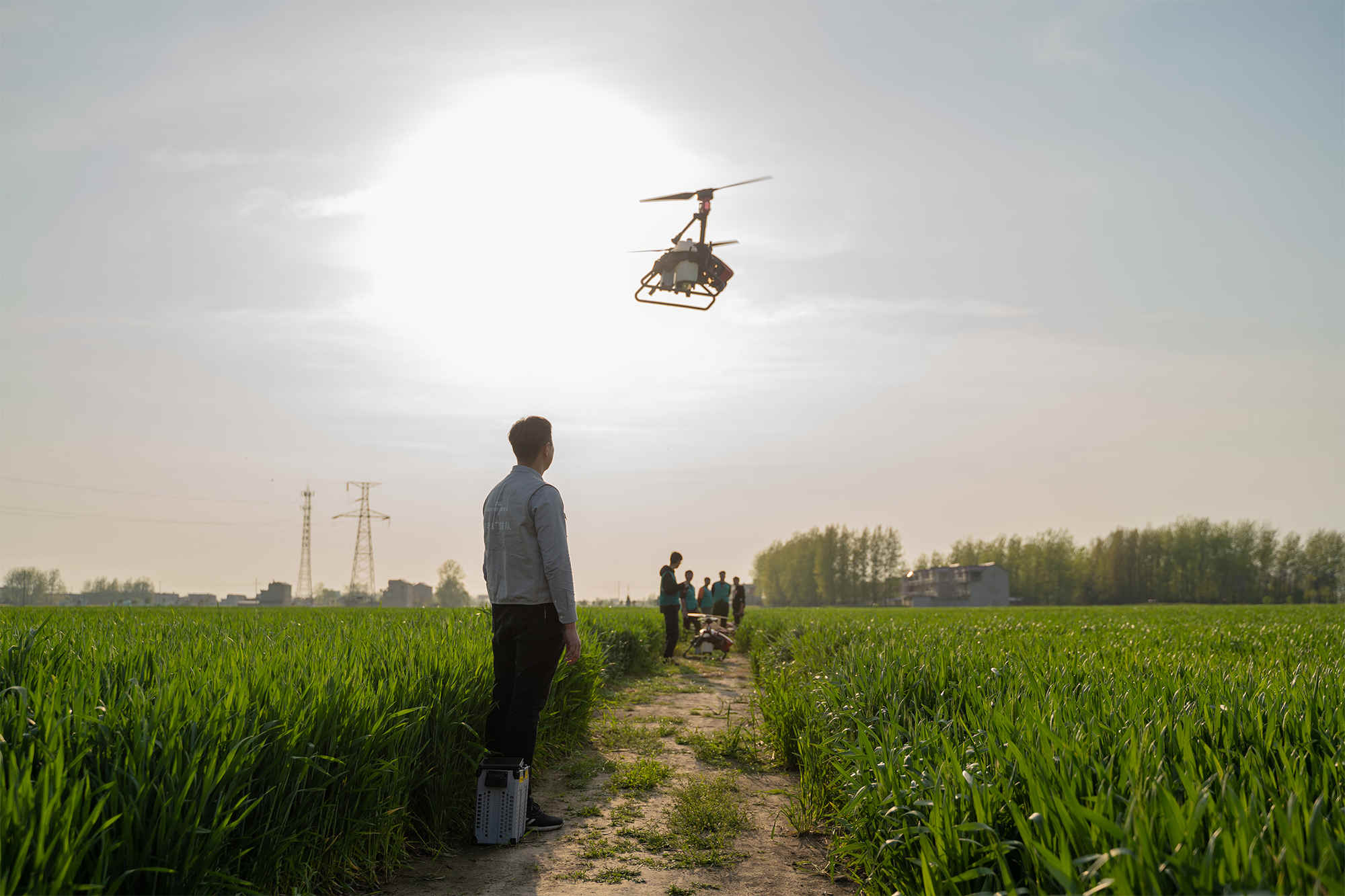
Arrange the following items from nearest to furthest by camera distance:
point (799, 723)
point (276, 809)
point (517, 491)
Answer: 1. point (276, 809)
2. point (517, 491)
3. point (799, 723)

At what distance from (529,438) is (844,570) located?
124m

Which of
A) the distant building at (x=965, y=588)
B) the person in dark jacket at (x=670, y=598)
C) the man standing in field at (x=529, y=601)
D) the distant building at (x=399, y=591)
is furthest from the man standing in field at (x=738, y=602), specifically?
the distant building at (x=399, y=591)

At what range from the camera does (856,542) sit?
4970 inches

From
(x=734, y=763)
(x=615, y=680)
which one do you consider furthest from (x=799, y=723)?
(x=615, y=680)

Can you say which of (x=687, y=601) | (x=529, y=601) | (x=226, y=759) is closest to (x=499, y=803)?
(x=529, y=601)

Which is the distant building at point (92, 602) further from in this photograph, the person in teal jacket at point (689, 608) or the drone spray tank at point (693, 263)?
the drone spray tank at point (693, 263)

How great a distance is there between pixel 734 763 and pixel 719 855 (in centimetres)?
255

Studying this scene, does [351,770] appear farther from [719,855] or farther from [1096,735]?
[1096,735]

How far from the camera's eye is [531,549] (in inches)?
200

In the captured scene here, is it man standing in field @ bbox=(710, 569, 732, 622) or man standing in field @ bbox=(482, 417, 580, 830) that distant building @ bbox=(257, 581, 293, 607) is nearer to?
man standing in field @ bbox=(710, 569, 732, 622)

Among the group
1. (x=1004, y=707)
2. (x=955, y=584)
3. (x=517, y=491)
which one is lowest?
(x=955, y=584)

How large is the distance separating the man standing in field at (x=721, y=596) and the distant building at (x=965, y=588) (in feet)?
286

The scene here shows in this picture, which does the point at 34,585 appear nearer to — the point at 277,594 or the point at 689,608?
the point at 277,594

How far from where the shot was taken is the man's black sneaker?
497 centimetres
